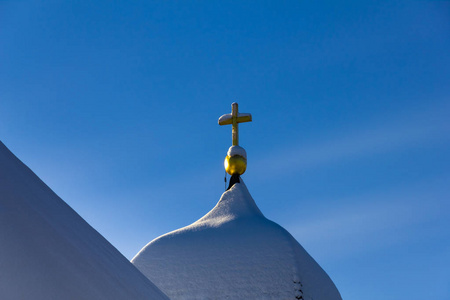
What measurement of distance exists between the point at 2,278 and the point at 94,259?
0.87 m

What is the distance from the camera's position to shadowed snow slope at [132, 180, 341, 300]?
9281 mm

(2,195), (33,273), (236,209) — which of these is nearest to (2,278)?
(33,273)

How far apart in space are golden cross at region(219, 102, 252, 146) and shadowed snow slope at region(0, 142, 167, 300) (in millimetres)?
8707

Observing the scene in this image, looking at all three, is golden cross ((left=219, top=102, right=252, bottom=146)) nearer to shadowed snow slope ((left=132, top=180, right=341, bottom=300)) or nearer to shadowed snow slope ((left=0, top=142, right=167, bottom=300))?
shadowed snow slope ((left=132, top=180, right=341, bottom=300))

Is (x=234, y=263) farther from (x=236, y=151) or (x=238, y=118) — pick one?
(x=238, y=118)

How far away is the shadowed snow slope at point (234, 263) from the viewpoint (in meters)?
9.28

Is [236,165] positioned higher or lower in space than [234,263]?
higher

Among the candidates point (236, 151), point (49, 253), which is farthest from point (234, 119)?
point (49, 253)

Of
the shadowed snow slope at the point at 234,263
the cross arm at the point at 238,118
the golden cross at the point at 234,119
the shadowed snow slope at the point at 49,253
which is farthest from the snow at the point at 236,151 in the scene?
the shadowed snow slope at the point at 49,253

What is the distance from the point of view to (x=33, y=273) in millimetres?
2760

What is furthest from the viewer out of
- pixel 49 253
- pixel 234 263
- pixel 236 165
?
pixel 236 165

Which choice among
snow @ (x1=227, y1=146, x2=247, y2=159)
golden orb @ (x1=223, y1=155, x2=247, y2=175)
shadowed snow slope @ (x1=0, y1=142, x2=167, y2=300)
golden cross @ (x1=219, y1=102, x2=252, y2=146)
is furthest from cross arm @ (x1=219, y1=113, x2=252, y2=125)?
shadowed snow slope @ (x1=0, y1=142, x2=167, y2=300)

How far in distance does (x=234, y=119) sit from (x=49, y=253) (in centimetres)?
997

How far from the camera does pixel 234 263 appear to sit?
31.4 ft
